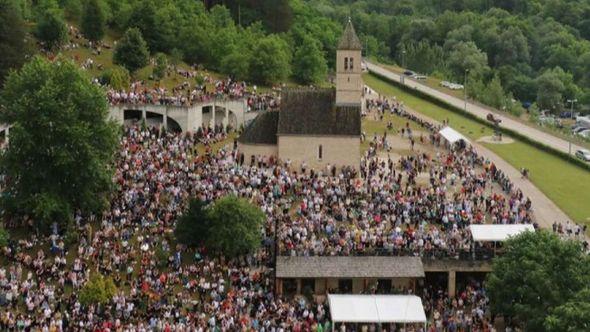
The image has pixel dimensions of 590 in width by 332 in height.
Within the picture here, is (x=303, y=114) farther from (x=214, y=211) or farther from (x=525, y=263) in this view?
(x=525, y=263)

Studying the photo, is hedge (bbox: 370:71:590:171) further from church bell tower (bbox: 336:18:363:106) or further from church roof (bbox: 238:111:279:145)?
church roof (bbox: 238:111:279:145)

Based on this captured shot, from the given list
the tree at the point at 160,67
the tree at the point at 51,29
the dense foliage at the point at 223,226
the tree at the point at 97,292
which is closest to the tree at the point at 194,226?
the dense foliage at the point at 223,226

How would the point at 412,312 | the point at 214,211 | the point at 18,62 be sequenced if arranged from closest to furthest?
the point at 412,312, the point at 214,211, the point at 18,62

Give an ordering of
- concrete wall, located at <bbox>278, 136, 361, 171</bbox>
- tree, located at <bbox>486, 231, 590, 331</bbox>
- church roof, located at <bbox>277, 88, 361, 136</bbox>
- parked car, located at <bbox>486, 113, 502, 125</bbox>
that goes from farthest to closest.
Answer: parked car, located at <bbox>486, 113, 502, 125</bbox>
church roof, located at <bbox>277, 88, 361, 136</bbox>
concrete wall, located at <bbox>278, 136, 361, 171</bbox>
tree, located at <bbox>486, 231, 590, 331</bbox>

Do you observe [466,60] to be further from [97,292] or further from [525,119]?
[97,292]

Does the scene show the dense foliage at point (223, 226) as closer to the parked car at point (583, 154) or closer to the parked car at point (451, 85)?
the parked car at point (583, 154)

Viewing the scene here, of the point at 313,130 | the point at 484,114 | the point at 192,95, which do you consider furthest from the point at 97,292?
the point at 484,114

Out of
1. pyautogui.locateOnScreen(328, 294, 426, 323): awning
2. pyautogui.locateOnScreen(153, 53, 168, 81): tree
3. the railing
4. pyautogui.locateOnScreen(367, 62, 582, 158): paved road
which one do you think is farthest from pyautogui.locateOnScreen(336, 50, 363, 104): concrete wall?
pyautogui.locateOnScreen(328, 294, 426, 323): awning

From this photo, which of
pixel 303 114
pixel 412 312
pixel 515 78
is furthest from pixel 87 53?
pixel 515 78
